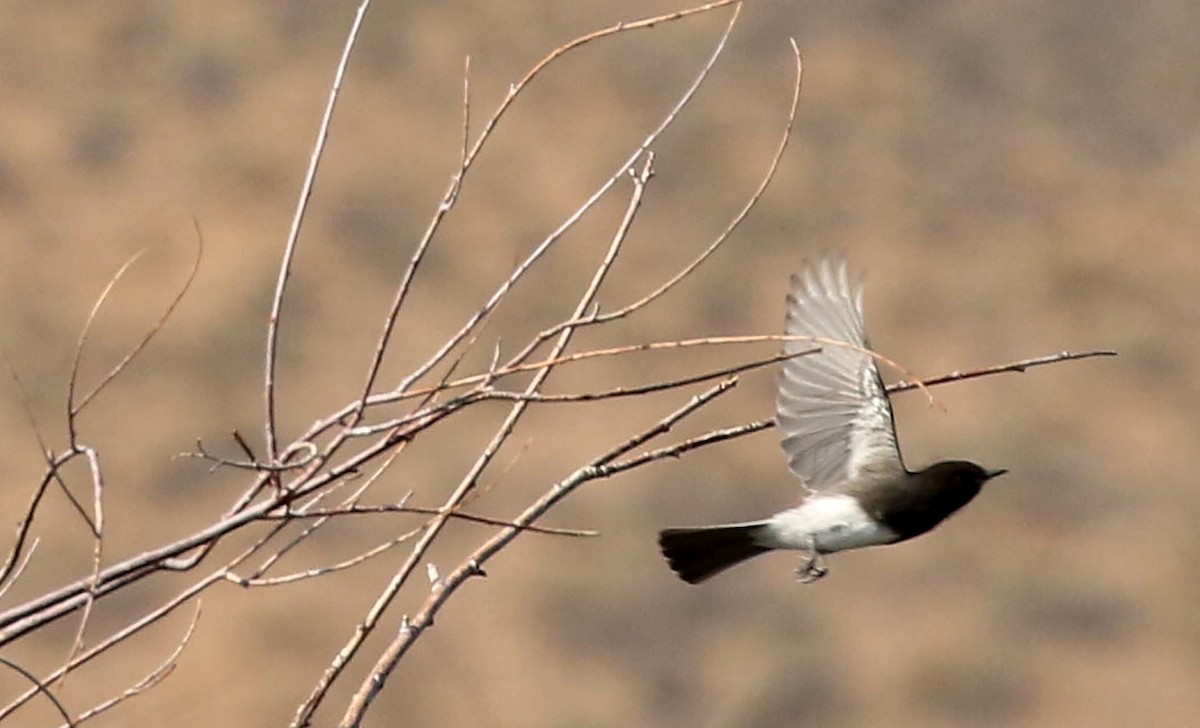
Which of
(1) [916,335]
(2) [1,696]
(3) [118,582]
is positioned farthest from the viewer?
(1) [916,335]

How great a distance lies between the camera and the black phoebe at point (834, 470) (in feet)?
7.12

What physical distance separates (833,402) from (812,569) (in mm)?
242

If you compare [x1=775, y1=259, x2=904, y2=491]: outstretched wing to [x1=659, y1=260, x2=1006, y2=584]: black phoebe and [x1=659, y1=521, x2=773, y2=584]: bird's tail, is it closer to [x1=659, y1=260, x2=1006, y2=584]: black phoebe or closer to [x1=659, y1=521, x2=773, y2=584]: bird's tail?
[x1=659, y1=260, x2=1006, y2=584]: black phoebe

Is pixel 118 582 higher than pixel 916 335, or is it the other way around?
pixel 916 335

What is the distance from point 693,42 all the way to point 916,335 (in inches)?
46.6

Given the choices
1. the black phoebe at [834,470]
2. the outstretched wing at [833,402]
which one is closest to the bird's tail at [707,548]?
the black phoebe at [834,470]

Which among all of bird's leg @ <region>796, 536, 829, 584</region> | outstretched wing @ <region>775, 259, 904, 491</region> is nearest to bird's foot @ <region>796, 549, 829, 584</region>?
bird's leg @ <region>796, 536, 829, 584</region>

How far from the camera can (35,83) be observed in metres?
5.61

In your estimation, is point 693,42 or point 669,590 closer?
point 669,590

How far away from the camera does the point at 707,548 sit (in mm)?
2248

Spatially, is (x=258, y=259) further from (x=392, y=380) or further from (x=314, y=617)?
(x=314, y=617)

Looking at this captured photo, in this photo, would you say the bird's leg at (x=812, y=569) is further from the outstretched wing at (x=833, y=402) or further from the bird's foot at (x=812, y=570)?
the outstretched wing at (x=833, y=402)

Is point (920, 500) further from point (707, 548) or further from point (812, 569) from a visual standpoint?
point (707, 548)

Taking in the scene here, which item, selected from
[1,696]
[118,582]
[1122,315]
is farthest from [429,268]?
[118,582]
